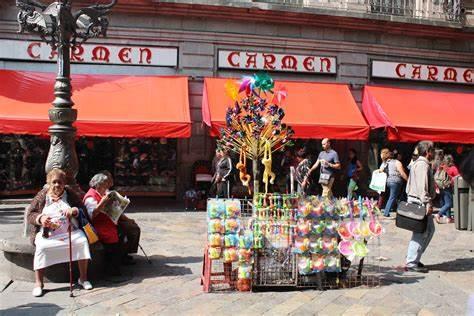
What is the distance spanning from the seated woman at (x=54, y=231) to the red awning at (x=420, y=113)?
9188 mm

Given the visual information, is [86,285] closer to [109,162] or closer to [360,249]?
[360,249]

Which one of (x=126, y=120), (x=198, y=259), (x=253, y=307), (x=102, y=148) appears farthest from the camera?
(x=102, y=148)

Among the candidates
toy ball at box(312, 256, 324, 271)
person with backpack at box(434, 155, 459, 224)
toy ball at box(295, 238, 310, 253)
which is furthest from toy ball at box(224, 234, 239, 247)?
person with backpack at box(434, 155, 459, 224)

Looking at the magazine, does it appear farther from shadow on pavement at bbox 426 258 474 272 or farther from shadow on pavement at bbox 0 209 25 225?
shadow on pavement at bbox 0 209 25 225

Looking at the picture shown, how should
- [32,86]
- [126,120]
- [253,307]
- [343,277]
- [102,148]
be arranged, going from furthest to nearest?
[102,148], [32,86], [126,120], [343,277], [253,307]

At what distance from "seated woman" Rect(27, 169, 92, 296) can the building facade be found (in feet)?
26.7

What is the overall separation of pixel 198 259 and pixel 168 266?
58cm

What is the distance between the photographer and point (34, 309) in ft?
16.5

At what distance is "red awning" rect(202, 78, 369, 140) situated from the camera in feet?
41.1

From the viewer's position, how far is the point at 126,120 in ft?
37.8

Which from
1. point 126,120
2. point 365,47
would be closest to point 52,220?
point 126,120

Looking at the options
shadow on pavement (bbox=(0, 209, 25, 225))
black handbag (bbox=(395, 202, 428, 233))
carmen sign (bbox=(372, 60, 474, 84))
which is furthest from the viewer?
carmen sign (bbox=(372, 60, 474, 84))

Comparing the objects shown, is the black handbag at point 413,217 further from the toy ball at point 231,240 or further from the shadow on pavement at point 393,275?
the toy ball at point 231,240

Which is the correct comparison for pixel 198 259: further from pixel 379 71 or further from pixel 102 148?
pixel 379 71
